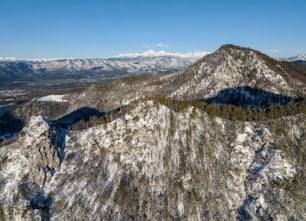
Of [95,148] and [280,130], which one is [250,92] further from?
[95,148]

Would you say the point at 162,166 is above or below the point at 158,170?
above

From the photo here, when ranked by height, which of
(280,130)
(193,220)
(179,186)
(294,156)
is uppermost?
(280,130)

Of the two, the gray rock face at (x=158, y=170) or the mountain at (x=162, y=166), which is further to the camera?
the mountain at (x=162, y=166)

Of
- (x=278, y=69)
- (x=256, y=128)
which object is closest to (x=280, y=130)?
(x=256, y=128)

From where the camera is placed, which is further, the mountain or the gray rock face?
the mountain
